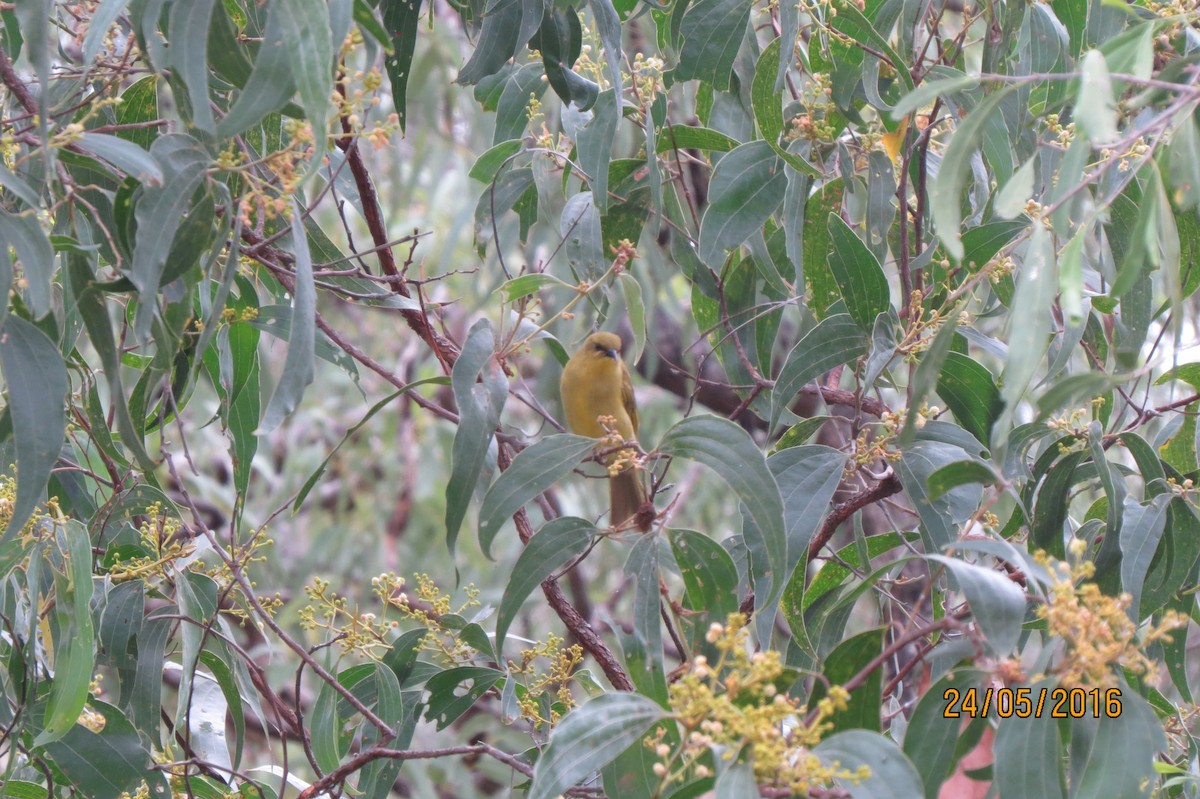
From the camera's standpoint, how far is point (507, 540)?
575cm

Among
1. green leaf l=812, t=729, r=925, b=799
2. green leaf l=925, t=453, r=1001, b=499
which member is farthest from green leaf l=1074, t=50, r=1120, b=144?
green leaf l=812, t=729, r=925, b=799

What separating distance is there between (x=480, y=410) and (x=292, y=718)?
1.13 m

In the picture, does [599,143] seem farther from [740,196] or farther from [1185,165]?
[1185,165]

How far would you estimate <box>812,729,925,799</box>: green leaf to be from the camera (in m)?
1.35

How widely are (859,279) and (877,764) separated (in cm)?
91

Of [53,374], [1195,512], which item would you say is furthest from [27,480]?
[1195,512]

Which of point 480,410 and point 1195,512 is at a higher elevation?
point 480,410

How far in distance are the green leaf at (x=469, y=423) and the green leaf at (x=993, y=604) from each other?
0.68 m

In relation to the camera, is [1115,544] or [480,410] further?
[1115,544]

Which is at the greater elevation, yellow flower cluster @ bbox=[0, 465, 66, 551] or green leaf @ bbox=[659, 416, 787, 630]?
green leaf @ bbox=[659, 416, 787, 630]

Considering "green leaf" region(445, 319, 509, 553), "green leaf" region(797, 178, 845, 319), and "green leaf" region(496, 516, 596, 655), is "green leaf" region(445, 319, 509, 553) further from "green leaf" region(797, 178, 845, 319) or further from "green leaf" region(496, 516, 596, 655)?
"green leaf" region(797, 178, 845, 319)

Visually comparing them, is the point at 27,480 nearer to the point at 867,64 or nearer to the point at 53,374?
the point at 53,374

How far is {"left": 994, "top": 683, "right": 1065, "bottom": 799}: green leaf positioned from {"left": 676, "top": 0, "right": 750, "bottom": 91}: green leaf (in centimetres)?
135

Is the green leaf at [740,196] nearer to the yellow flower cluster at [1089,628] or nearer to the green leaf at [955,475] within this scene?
the green leaf at [955,475]
